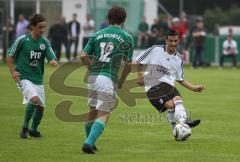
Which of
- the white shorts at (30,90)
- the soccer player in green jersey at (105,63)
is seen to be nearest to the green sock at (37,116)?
the white shorts at (30,90)

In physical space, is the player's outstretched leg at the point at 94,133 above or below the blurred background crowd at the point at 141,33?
above

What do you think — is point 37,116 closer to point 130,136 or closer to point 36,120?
point 36,120

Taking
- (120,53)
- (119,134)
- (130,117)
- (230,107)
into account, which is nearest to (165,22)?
(230,107)

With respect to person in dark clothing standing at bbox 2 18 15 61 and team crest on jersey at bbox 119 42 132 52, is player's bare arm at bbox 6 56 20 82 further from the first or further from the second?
person in dark clothing standing at bbox 2 18 15 61

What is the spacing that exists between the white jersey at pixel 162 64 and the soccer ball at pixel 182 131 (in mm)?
955

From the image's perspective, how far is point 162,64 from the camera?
1245cm

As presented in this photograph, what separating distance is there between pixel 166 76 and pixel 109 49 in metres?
2.39

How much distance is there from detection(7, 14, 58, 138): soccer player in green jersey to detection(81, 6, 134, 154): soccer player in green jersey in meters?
1.77

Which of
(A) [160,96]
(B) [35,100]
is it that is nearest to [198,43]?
(A) [160,96]

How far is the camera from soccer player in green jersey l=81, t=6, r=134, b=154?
33.7 ft

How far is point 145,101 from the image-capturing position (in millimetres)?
19234

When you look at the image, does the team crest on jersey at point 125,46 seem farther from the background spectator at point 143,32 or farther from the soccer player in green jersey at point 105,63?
the background spectator at point 143,32

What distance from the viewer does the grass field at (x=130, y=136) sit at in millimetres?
10359

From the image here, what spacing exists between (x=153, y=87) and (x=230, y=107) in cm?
554
